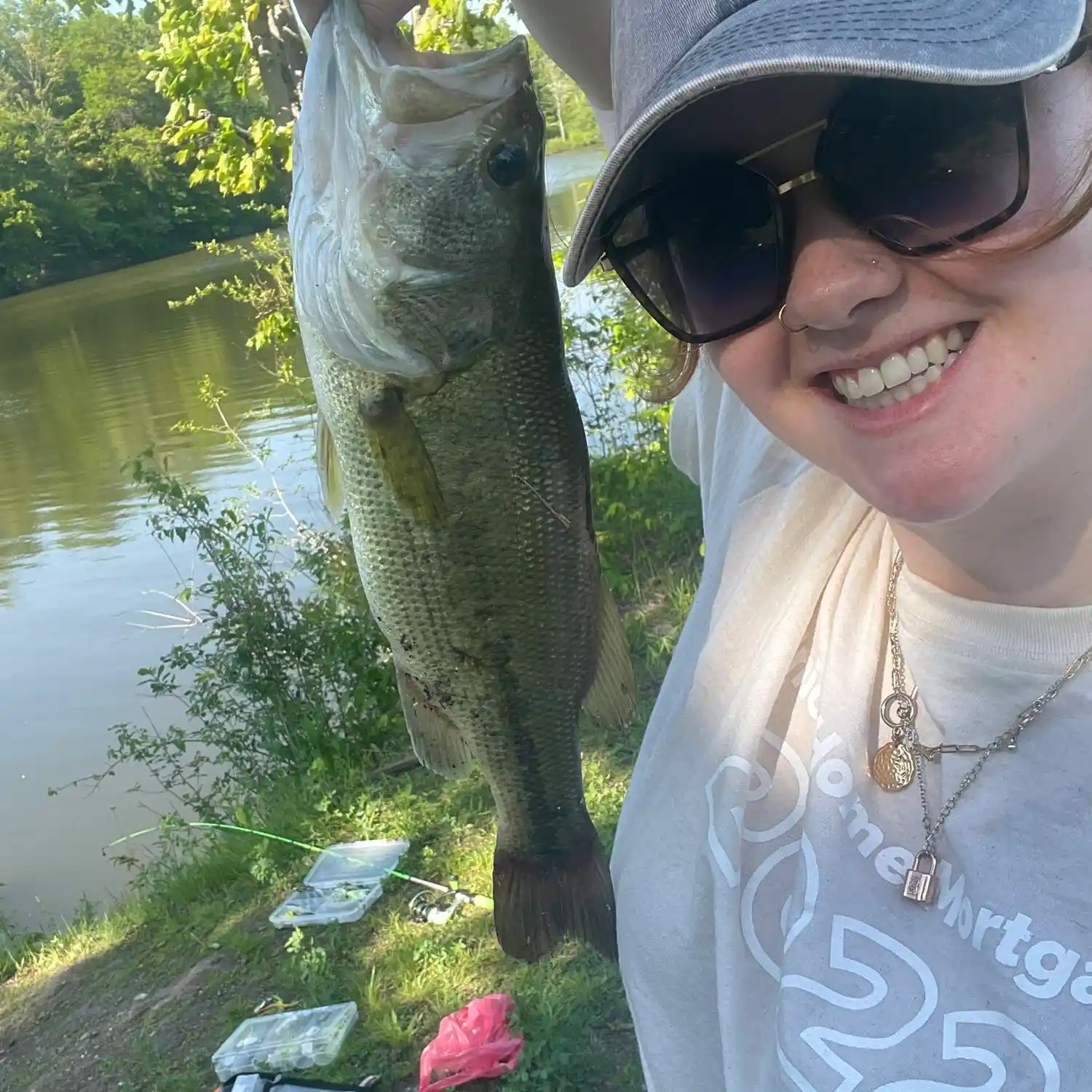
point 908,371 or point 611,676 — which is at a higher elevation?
point 908,371

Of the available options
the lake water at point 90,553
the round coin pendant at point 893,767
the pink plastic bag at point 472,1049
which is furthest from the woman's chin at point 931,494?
the pink plastic bag at point 472,1049

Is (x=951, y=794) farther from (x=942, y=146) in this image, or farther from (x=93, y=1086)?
(x=93, y=1086)

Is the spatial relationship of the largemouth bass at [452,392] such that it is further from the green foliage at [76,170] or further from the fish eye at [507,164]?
the green foliage at [76,170]

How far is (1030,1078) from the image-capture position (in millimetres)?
846

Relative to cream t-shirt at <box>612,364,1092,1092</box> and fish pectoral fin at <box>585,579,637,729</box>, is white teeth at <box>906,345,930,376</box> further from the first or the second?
fish pectoral fin at <box>585,579,637,729</box>

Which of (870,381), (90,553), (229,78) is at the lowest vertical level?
(90,553)

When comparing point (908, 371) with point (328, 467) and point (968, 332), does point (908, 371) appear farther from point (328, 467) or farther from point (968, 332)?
point (328, 467)

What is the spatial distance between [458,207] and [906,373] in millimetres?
712

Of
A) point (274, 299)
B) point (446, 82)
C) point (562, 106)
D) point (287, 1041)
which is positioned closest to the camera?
point (446, 82)

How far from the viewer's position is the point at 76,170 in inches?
1389

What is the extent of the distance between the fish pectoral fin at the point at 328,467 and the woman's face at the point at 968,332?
743 millimetres

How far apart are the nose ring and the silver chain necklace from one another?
1.15 feet

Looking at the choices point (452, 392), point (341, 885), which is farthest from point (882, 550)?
Result: point (341, 885)

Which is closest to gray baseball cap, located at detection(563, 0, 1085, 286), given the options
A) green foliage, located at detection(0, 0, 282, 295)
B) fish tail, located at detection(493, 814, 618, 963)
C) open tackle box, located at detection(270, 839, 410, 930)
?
fish tail, located at detection(493, 814, 618, 963)
